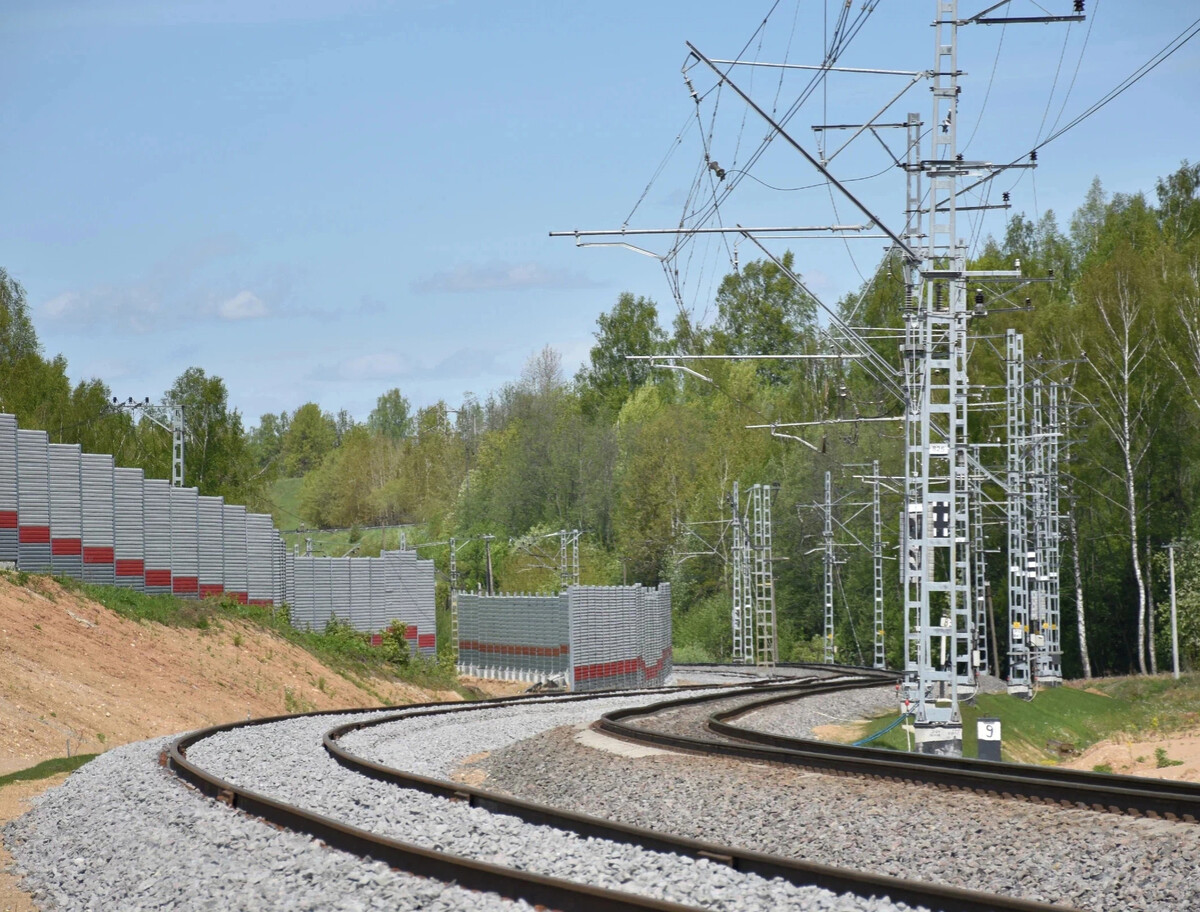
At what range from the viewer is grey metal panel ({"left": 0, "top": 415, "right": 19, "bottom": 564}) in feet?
116

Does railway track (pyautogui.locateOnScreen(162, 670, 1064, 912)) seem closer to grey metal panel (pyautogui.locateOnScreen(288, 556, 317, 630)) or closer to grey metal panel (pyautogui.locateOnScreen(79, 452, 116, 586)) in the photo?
grey metal panel (pyautogui.locateOnScreen(79, 452, 116, 586))

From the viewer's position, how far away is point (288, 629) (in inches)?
1603

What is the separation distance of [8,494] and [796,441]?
181 feet

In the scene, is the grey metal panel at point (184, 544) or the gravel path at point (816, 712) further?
the grey metal panel at point (184, 544)

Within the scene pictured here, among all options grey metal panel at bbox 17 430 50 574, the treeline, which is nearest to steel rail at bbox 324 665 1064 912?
grey metal panel at bbox 17 430 50 574

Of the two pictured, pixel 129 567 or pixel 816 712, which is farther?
pixel 129 567

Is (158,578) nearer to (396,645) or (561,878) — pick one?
(396,645)

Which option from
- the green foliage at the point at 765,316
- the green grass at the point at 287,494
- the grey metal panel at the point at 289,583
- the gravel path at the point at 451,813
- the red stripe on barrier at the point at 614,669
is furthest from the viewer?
the green grass at the point at 287,494

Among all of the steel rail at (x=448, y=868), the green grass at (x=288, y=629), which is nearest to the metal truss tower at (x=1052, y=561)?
the green grass at (x=288, y=629)

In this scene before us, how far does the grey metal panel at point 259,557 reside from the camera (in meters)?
41.5

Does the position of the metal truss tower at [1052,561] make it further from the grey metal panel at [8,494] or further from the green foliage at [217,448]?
the green foliage at [217,448]

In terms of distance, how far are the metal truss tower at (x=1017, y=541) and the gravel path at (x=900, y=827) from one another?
2417 centimetres

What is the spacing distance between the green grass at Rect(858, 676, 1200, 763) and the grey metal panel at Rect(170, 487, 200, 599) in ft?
64.6

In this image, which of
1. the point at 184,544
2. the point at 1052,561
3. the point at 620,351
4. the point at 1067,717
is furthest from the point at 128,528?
the point at 620,351
